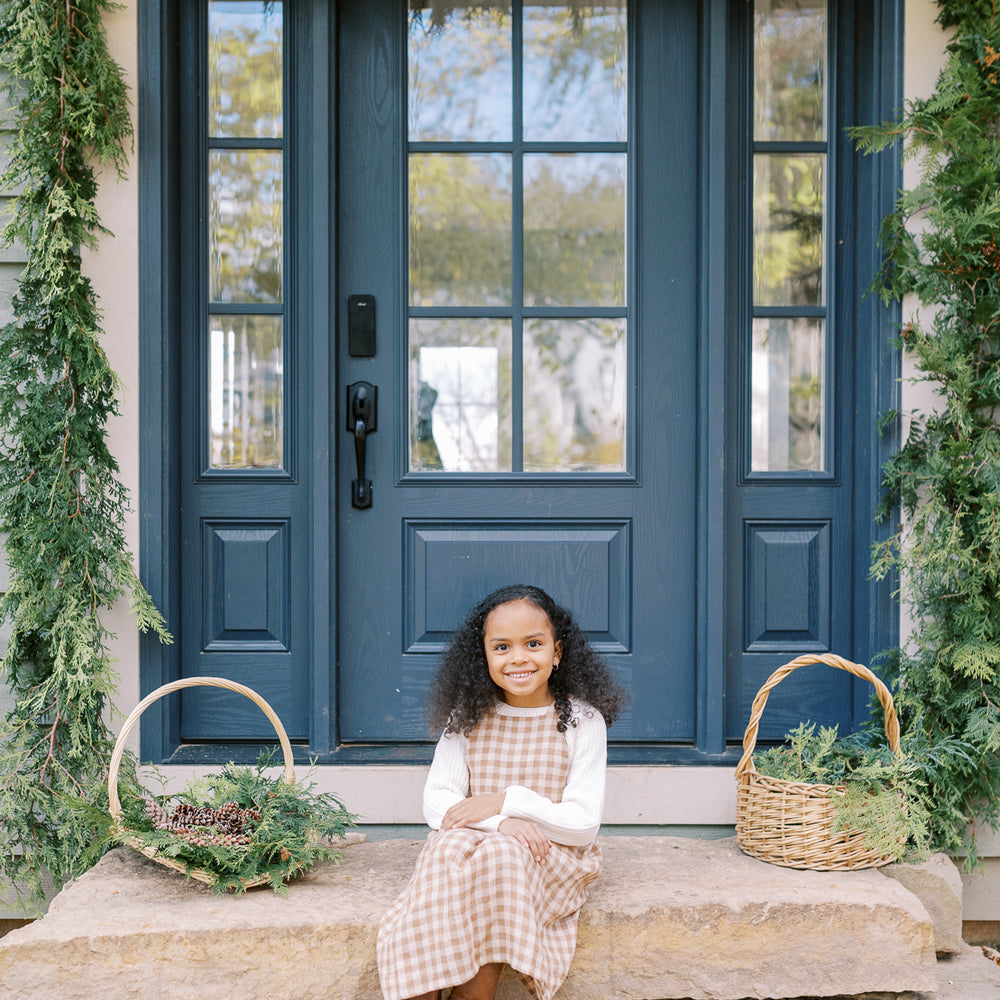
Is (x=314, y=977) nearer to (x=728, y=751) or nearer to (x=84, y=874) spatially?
(x=84, y=874)

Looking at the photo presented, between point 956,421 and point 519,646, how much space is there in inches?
51.0

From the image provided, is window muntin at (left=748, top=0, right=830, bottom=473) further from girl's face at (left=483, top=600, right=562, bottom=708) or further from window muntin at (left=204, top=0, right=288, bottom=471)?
window muntin at (left=204, top=0, right=288, bottom=471)

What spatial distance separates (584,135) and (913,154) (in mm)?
897

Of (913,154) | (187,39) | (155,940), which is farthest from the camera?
(187,39)

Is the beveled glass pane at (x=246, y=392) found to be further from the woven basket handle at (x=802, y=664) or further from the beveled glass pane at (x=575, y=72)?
the woven basket handle at (x=802, y=664)

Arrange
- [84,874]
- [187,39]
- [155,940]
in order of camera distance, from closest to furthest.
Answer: [155,940], [84,874], [187,39]

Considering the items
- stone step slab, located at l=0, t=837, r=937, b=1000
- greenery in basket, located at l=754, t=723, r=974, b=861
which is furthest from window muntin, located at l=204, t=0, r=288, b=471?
greenery in basket, located at l=754, t=723, r=974, b=861

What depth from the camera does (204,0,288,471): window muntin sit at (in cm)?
280

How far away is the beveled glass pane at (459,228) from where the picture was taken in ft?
9.33

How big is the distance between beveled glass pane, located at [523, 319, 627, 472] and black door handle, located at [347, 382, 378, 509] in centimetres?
45

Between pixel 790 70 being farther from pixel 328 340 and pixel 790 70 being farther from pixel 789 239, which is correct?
pixel 328 340

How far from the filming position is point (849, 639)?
111 inches

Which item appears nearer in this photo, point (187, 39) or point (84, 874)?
point (84, 874)

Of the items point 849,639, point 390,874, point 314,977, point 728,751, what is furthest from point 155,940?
point 849,639
